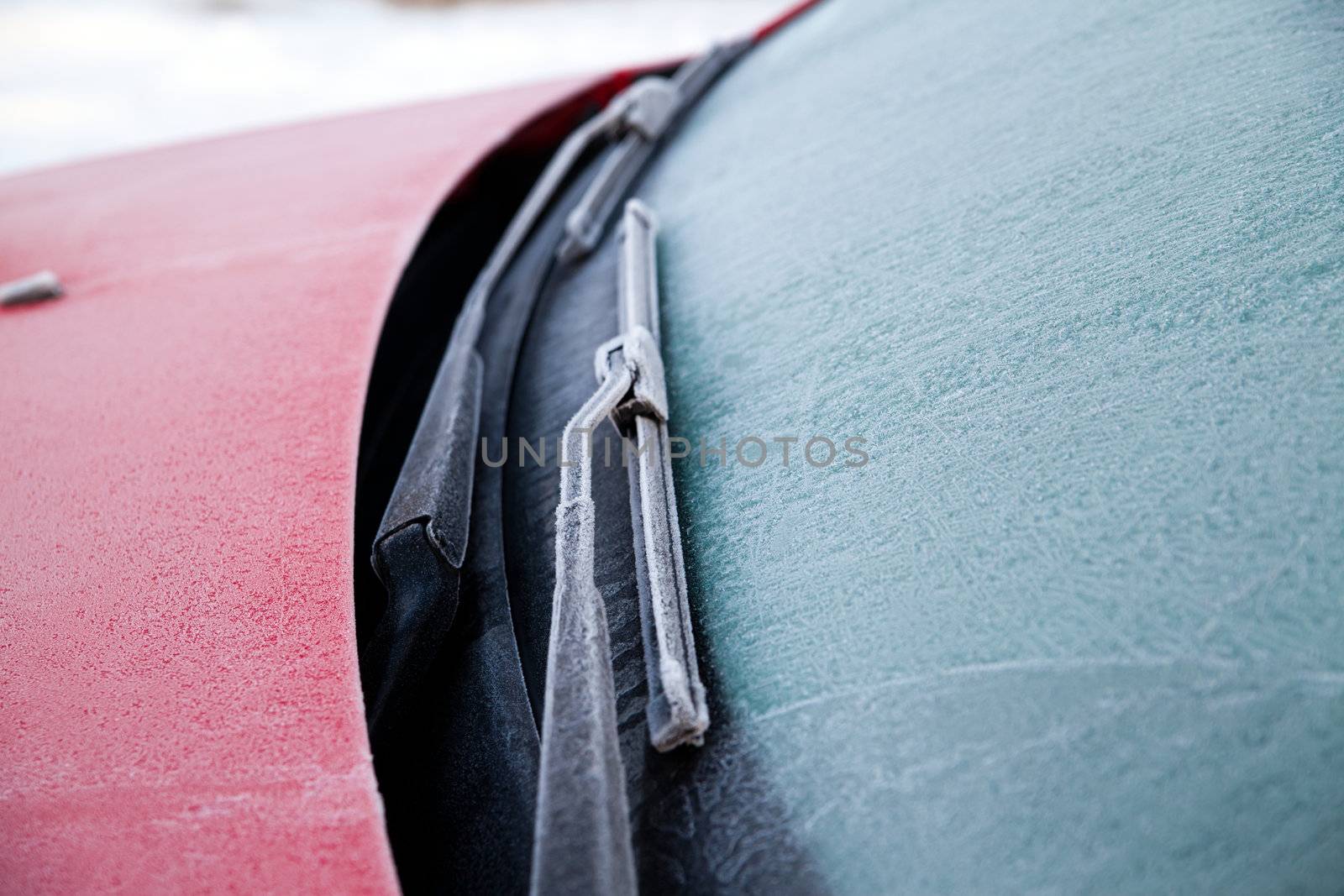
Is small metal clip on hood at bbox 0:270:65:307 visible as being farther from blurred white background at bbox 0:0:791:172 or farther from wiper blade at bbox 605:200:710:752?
blurred white background at bbox 0:0:791:172

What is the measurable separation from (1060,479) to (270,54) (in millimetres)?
3679

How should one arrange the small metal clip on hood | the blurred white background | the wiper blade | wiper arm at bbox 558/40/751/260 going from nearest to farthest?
the wiper blade → the small metal clip on hood → wiper arm at bbox 558/40/751/260 → the blurred white background

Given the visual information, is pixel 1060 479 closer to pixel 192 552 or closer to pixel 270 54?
pixel 192 552

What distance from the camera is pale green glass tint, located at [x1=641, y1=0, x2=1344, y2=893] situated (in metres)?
0.56

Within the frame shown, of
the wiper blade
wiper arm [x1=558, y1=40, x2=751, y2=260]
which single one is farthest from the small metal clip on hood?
the wiper blade

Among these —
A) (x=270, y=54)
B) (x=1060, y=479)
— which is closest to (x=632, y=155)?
(x=1060, y=479)

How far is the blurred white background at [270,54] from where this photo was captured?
2809 mm

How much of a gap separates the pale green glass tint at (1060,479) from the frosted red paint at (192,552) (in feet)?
1.15

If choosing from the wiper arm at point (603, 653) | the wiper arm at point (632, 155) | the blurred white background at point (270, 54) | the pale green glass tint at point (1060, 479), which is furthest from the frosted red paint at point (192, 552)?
the blurred white background at point (270, 54)

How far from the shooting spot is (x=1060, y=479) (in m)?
0.69

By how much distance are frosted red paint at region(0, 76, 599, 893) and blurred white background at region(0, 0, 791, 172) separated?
1.70 meters

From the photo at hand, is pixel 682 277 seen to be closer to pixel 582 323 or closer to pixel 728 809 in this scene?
pixel 582 323

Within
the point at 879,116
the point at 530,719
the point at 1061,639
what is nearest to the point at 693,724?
the point at 530,719

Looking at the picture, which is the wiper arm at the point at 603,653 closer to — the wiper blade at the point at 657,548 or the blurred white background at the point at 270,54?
the wiper blade at the point at 657,548
